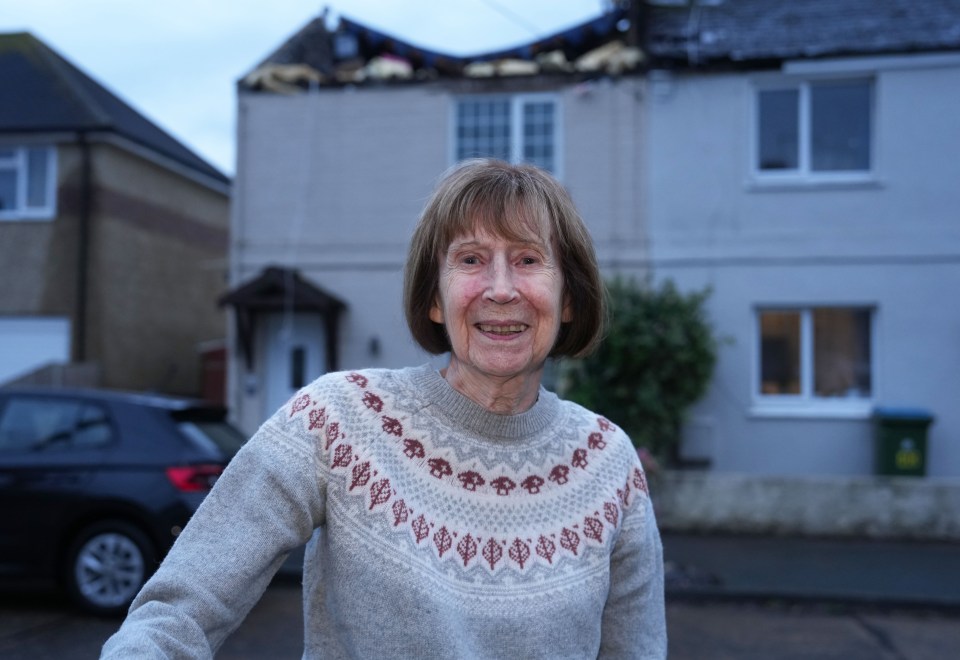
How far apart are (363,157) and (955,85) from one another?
761 centimetres

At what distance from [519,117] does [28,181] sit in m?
8.98

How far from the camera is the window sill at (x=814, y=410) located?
11.7 metres

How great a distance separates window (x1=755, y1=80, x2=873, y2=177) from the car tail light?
8253 millimetres

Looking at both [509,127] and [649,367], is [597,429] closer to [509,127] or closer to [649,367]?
[649,367]

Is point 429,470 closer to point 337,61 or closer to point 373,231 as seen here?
point 373,231

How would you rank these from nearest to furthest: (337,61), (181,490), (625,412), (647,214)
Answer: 1. (181,490)
2. (625,412)
3. (647,214)
4. (337,61)

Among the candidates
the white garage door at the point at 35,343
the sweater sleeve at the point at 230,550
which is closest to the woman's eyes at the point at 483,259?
the sweater sleeve at the point at 230,550

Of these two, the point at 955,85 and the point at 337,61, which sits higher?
the point at 337,61

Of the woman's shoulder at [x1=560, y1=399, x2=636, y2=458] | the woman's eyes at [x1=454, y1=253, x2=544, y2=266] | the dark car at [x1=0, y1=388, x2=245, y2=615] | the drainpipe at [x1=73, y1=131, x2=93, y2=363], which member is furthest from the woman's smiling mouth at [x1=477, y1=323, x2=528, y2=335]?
the drainpipe at [x1=73, y1=131, x2=93, y2=363]

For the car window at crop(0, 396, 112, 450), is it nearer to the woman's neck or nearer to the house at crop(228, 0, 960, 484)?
the house at crop(228, 0, 960, 484)

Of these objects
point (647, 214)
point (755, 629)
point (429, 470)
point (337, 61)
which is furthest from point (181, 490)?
point (337, 61)

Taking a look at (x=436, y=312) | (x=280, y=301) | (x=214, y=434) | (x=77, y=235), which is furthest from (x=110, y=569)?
(x=77, y=235)

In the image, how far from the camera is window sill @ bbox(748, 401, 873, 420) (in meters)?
11.7

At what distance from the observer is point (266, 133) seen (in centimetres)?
1324
